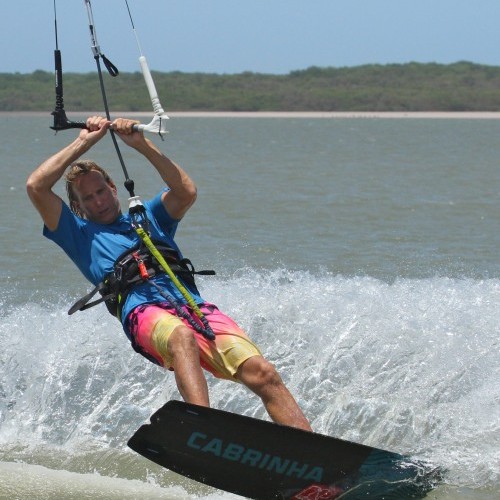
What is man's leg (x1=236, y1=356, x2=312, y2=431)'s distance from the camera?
18.0ft

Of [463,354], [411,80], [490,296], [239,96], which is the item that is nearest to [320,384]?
[463,354]

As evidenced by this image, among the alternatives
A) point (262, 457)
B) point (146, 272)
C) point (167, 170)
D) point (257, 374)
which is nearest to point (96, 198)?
point (167, 170)

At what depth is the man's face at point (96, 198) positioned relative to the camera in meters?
5.88

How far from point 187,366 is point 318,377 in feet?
6.83

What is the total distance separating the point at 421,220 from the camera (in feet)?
52.7

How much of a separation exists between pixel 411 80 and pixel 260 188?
367 ft

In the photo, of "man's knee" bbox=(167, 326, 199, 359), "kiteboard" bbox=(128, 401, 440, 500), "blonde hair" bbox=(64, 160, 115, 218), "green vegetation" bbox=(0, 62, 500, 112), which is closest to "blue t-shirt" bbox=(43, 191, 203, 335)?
"blonde hair" bbox=(64, 160, 115, 218)

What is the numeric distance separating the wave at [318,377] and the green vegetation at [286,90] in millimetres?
89383

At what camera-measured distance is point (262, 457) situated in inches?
212

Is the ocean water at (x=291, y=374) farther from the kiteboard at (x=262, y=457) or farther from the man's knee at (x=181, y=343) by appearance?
the man's knee at (x=181, y=343)

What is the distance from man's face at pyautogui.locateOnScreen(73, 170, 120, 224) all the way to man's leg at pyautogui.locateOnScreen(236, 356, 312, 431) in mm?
1084

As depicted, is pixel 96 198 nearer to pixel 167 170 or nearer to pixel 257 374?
pixel 167 170

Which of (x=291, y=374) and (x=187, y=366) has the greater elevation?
(x=187, y=366)

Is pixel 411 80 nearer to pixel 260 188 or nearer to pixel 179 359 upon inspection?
pixel 260 188
